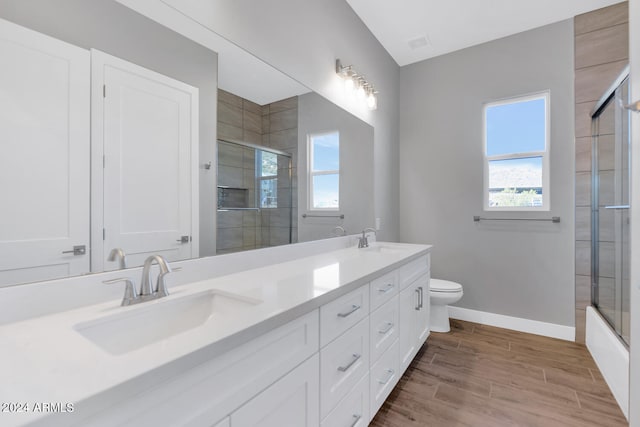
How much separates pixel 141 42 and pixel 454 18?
99.6 inches

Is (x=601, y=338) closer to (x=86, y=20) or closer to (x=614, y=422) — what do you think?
(x=614, y=422)

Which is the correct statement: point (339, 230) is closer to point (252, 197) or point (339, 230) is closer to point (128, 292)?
point (252, 197)

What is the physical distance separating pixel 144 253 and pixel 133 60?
675mm

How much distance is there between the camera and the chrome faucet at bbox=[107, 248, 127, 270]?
925 millimetres

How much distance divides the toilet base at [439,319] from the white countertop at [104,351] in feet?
5.84

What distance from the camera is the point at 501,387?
1.82 m

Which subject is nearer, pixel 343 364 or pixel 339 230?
pixel 343 364

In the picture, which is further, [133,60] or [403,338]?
[403,338]

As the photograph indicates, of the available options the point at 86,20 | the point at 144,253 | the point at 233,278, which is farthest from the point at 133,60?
the point at 233,278

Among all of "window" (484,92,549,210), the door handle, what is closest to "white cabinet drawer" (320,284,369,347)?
the door handle

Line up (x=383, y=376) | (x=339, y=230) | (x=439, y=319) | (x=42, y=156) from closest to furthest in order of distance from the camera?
(x=42, y=156) → (x=383, y=376) → (x=339, y=230) → (x=439, y=319)

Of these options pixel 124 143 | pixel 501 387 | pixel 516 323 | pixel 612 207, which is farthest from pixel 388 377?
pixel 612 207

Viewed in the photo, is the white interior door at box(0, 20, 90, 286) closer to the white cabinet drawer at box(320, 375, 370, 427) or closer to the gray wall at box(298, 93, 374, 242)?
the white cabinet drawer at box(320, 375, 370, 427)

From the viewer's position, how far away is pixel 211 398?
65 centimetres
